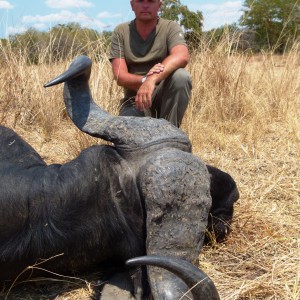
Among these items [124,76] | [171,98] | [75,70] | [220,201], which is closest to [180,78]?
[171,98]

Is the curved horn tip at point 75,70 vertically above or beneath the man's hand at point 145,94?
above

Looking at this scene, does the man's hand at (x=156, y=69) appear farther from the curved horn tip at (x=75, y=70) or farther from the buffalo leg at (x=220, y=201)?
the curved horn tip at (x=75, y=70)

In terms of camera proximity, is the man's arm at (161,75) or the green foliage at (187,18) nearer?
the man's arm at (161,75)

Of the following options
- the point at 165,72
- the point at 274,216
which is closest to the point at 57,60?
the point at 165,72

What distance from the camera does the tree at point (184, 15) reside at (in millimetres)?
6655

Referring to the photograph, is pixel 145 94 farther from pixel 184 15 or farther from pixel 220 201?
pixel 184 15

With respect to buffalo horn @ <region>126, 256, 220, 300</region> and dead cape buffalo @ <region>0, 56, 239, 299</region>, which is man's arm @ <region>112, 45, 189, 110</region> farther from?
buffalo horn @ <region>126, 256, 220, 300</region>

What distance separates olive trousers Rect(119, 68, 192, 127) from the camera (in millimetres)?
4457

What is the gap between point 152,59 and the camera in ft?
15.3

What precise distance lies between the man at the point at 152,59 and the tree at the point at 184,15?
1939 mm

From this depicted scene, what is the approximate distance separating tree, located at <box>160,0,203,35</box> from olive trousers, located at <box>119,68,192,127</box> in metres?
2.18

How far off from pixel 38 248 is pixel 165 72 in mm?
2562

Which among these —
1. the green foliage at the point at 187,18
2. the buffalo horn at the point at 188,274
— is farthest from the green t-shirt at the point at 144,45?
the buffalo horn at the point at 188,274

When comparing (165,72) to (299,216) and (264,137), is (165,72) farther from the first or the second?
(299,216)
